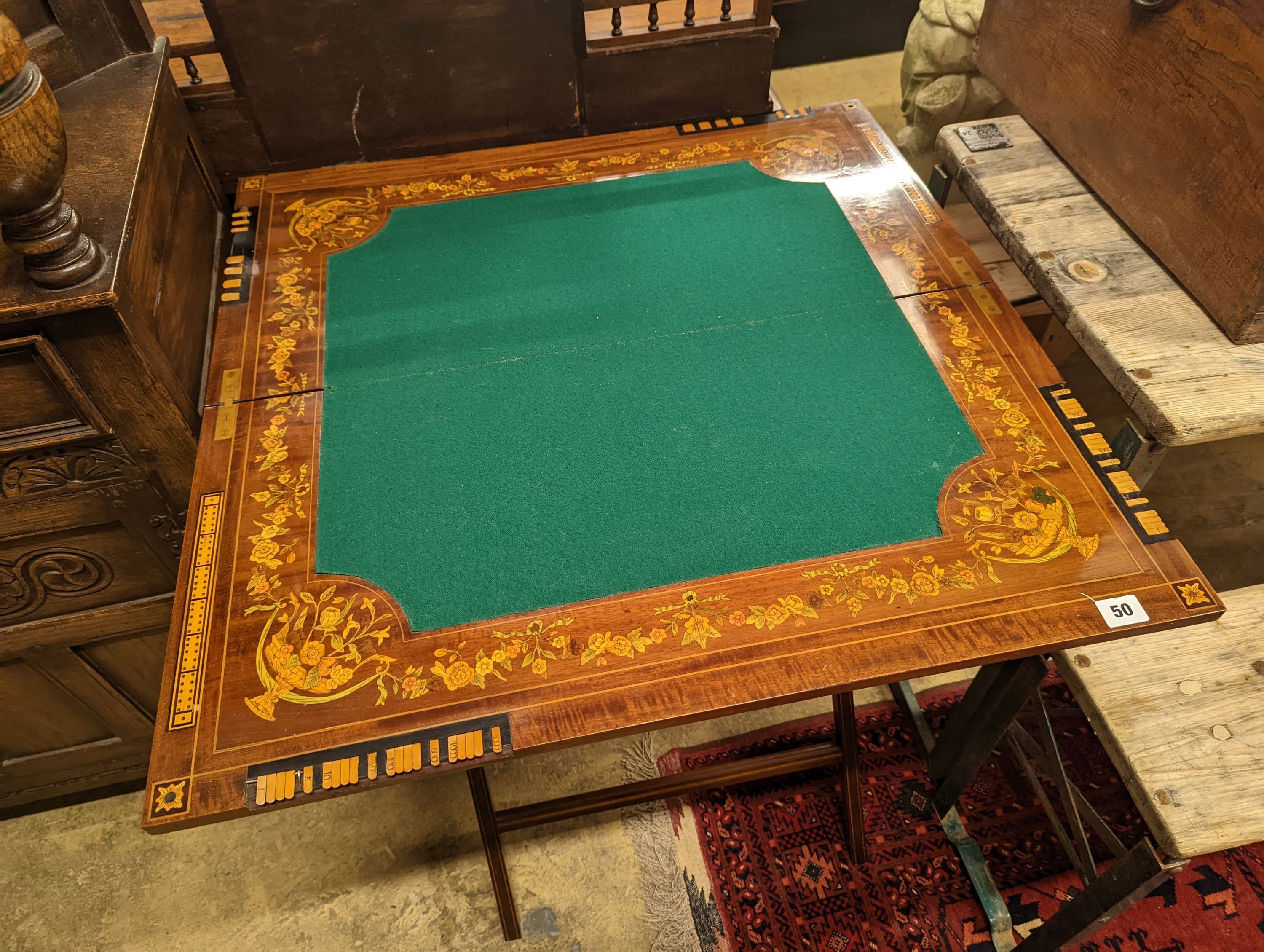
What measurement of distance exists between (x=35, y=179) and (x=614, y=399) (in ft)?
3.37

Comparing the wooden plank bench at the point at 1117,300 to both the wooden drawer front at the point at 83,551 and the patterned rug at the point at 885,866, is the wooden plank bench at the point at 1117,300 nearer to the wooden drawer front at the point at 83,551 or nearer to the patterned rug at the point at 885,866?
the patterned rug at the point at 885,866

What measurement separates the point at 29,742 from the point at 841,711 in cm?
214

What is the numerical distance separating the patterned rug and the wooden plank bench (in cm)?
111

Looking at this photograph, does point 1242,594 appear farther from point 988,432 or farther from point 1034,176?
point 1034,176

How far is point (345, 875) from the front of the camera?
232 centimetres

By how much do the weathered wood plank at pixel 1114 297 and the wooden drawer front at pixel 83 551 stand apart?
196 cm

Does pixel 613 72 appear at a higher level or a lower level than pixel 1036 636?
higher

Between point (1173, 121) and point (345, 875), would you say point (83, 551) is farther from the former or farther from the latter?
point (1173, 121)

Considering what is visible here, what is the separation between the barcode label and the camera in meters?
2.16

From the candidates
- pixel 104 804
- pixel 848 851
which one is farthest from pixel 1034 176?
pixel 104 804

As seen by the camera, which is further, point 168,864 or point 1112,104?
point 168,864

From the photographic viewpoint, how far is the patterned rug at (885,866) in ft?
7.04

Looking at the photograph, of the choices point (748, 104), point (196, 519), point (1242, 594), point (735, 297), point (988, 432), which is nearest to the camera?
Result: point (196, 519)

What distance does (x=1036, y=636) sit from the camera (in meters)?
1.37
